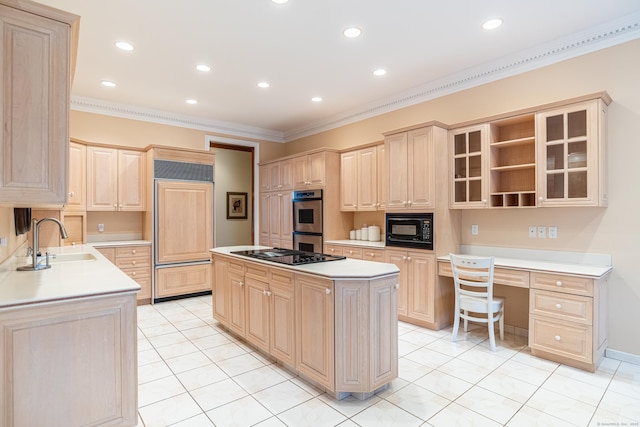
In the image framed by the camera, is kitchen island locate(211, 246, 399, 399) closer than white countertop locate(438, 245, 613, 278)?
Yes

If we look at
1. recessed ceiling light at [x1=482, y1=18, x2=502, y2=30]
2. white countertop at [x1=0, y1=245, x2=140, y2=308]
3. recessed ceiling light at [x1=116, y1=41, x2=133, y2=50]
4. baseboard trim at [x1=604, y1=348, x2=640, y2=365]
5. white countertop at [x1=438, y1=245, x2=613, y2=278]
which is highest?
recessed ceiling light at [x1=482, y1=18, x2=502, y2=30]

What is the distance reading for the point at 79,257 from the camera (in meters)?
3.34

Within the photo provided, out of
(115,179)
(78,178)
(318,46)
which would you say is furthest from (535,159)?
(78,178)

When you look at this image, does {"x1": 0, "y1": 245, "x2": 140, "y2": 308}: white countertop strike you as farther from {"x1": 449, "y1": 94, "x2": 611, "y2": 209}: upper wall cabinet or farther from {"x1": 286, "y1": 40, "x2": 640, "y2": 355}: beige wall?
{"x1": 286, "y1": 40, "x2": 640, "y2": 355}: beige wall

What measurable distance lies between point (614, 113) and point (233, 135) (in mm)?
5376

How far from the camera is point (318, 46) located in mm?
3350

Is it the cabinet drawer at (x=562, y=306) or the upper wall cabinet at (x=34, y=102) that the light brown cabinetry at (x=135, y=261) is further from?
the cabinet drawer at (x=562, y=306)

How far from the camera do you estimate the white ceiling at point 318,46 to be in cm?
274

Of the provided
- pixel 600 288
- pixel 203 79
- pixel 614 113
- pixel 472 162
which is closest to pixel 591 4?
pixel 614 113

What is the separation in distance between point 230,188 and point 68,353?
20.4 feet

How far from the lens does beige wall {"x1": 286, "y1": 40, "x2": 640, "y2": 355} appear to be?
9.59 ft

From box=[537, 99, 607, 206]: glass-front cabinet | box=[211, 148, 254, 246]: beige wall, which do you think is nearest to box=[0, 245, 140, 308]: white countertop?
box=[537, 99, 607, 206]: glass-front cabinet

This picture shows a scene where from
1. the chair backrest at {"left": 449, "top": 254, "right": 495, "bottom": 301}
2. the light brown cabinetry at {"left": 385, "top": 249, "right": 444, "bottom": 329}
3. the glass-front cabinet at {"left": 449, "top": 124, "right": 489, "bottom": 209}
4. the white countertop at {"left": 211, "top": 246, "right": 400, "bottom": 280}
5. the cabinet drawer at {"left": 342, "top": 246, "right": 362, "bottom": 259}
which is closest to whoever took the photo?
the white countertop at {"left": 211, "top": 246, "right": 400, "bottom": 280}

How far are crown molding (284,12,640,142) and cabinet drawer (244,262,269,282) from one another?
10.1ft
